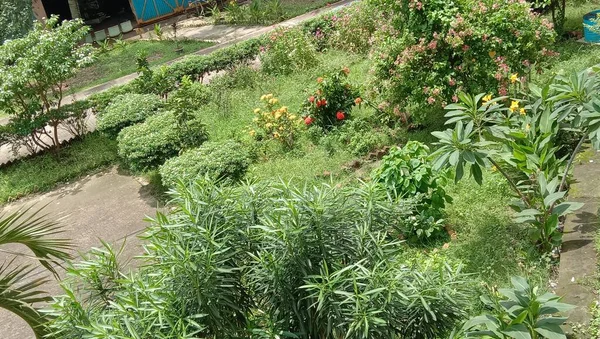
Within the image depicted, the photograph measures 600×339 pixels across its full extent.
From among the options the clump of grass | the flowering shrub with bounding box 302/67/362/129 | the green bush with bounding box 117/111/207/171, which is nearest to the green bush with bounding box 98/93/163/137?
the green bush with bounding box 117/111/207/171

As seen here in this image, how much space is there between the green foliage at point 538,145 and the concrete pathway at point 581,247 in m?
0.15

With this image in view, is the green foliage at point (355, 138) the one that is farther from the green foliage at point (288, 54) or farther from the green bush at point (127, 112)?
the green foliage at point (288, 54)

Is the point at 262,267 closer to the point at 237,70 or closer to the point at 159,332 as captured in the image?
the point at 159,332

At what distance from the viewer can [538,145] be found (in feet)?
15.8

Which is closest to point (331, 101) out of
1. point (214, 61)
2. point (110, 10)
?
point (214, 61)

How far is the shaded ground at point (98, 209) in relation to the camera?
7.05 metres

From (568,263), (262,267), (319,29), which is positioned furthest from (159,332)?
(319,29)

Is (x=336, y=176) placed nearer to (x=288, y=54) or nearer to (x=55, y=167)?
(x=288, y=54)

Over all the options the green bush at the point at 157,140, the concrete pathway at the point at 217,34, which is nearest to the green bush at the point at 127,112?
the green bush at the point at 157,140

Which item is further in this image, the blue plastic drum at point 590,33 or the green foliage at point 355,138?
the blue plastic drum at point 590,33

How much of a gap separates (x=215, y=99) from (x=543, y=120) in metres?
6.37

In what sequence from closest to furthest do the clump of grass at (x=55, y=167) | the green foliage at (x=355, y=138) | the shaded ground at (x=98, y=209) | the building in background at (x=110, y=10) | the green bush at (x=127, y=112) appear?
1. the shaded ground at (x=98, y=209)
2. the green foliage at (x=355, y=138)
3. the green bush at (x=127, y=112)
4. the clump of grass at (x=55, y=167)
5. the building in background at (x=110, y=10)

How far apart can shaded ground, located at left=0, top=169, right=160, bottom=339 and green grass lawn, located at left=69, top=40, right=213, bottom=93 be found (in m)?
5.31

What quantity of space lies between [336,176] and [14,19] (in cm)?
1162
